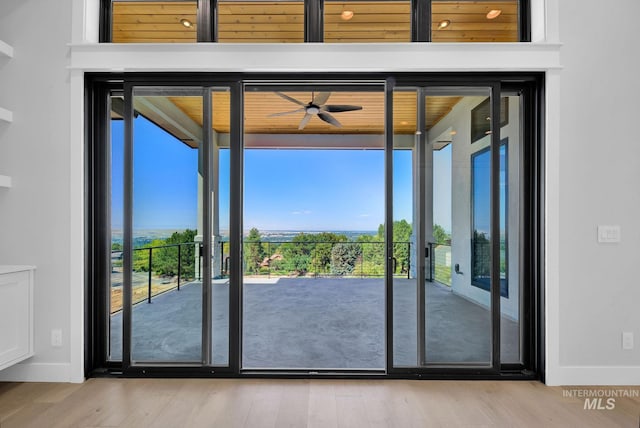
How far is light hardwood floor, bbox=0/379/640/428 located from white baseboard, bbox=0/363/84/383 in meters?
0.05

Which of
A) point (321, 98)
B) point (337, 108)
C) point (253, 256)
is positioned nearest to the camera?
point (321, 98)

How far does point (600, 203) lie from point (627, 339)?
40.2 inches

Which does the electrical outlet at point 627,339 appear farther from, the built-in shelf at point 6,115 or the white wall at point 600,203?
the built-in shelf at point 6,115

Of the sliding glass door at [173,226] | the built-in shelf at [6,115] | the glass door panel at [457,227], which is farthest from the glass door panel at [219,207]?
the glass door panel at [457,227]

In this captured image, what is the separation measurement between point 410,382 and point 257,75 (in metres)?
2.61

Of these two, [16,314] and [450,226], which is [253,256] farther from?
[450,226]

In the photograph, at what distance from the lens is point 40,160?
9.11 feet

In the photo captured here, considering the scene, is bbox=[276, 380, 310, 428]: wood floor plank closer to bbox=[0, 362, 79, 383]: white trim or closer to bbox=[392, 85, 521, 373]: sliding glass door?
bbox=[392, 85, 521, 373]: sliding glass door

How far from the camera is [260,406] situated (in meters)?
2.39

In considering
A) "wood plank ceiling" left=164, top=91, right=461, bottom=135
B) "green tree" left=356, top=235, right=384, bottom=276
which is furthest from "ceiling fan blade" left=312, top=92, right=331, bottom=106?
"green tree" left=356, top=235, right=384, bottom=276

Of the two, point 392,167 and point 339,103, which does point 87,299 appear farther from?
point 339,103

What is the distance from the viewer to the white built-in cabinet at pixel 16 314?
2.51 m

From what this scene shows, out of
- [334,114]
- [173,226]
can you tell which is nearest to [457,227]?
[173,226]

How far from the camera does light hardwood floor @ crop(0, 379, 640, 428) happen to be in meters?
2.21
